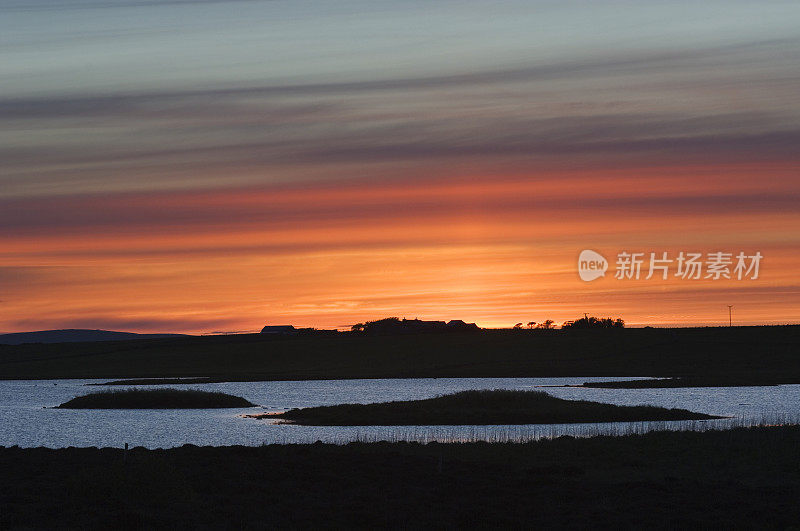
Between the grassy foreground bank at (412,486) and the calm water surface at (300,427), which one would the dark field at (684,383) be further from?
the grassy foreground bank at (412,486)

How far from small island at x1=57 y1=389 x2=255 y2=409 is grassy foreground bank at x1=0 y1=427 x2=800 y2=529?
132ft

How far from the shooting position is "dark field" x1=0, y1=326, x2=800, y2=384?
130875 mm

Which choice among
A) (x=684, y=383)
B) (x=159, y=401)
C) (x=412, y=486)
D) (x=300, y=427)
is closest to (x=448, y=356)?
(x=684, y=383)

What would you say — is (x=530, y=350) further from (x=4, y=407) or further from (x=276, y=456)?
(x=276, y=456)

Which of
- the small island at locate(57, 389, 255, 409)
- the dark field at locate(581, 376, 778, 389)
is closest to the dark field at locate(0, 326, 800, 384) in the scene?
the dark field at locate(581, 376, 778, 389)

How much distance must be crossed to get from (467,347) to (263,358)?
3280 cm

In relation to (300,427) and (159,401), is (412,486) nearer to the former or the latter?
(300,427)

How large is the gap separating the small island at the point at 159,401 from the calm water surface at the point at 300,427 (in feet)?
9.66

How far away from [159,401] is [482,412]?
31438mm

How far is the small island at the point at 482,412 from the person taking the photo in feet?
202

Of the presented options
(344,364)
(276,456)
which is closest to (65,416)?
(276,456)

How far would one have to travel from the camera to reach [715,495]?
30.2m

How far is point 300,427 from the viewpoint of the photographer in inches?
2383

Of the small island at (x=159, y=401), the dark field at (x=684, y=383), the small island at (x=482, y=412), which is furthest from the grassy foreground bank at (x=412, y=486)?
the dark field at (x=684, y=383)
